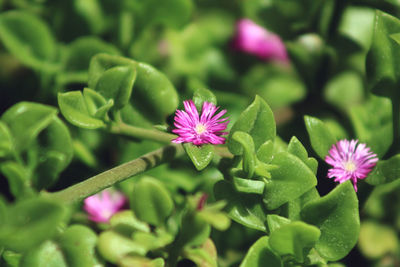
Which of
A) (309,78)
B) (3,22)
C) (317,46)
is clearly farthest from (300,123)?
(3,22)

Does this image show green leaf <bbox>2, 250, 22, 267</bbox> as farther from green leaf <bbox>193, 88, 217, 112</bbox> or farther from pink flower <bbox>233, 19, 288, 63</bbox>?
pink flower <bbox>233, 19, 288, 63</bbox>

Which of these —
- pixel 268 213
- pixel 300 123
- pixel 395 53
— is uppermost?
pixel 395 53

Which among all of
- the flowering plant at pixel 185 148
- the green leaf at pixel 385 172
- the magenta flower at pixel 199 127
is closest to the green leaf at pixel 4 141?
the flowering plant at pixel 185 148

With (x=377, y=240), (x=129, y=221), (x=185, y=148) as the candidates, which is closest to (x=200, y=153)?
(x=185, y=148)

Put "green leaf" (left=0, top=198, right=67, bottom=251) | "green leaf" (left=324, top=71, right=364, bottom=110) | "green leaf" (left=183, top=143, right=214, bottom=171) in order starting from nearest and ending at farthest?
"green leaf" (left=0, top=198, right=67, bottom=251)
"green leaf" (left=183, top=143, right=214, bottom=171)
"green leaf" (left=324, top=71, right=364, bottom=110)

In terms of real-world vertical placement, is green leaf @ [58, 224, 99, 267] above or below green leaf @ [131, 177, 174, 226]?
below

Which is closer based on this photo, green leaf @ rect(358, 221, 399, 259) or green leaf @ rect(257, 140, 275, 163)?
green leaf @ rect(257, 140, 275, 163)

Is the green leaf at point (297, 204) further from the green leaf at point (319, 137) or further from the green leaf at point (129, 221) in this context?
the green leaf at point (129, 221)

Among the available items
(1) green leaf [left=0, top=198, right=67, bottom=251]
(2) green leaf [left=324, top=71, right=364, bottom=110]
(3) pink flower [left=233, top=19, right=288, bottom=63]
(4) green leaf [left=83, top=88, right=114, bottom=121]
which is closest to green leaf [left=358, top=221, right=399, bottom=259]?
(2) green leaf [left=324, top=71, right=364, bottom=110]

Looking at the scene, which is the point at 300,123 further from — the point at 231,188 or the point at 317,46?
the point at 231,188
